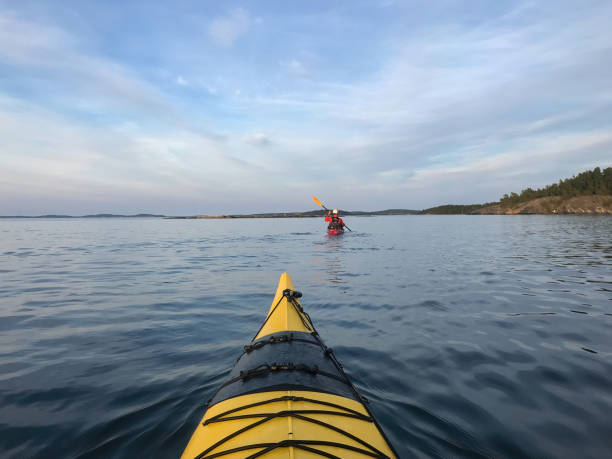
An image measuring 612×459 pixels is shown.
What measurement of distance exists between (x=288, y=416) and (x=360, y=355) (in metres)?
3.45

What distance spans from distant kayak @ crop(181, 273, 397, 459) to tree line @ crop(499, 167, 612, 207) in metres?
121

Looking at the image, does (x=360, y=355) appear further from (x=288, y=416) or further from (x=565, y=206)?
(x=565, y=206)

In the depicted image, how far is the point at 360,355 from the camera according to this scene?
5730mm

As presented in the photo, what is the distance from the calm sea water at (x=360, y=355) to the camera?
11.7ft

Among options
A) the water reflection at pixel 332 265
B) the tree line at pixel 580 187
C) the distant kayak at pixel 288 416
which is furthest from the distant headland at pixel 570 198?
the distant kayak at pixel 288 416

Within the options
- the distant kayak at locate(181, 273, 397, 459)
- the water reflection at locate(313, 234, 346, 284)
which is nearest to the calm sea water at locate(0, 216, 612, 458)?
the water reflection at locate(313, 234, 346, 284)

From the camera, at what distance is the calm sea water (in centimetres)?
356

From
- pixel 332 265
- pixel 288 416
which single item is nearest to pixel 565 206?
pixel 332 265

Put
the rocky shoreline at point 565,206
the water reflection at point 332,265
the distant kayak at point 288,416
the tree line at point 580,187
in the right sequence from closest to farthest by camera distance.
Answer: the distant kayak at point 288,416
the water reflection at point 332,265
the rocky shoreline at point 565,206
the tree line at point 580,187

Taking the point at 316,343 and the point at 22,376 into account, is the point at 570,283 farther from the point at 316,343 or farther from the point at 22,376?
the point at 22,376

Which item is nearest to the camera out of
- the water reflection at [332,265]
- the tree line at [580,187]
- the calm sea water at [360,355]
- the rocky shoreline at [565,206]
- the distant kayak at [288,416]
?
Result: the distant kayak at [288,416]

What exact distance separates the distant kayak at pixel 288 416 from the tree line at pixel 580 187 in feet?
397

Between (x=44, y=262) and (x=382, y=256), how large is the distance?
1975 cm

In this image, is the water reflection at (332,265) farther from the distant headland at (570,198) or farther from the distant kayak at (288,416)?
the distant headland at (570,198)
